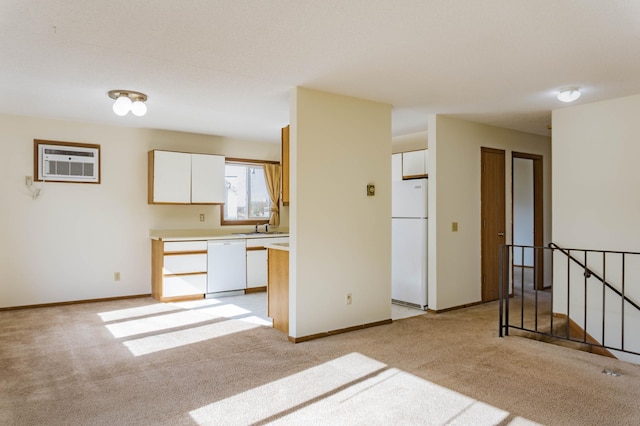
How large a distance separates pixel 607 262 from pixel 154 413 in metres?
4.56

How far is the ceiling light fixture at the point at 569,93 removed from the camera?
4.05 m

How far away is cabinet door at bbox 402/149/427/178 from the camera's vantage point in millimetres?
5434

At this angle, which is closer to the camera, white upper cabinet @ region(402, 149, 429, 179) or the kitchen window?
white upper cabinet @ region(402, 149, 429, 179)

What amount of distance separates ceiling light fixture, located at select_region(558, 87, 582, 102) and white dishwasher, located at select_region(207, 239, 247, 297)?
4464mm

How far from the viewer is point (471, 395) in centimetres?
280

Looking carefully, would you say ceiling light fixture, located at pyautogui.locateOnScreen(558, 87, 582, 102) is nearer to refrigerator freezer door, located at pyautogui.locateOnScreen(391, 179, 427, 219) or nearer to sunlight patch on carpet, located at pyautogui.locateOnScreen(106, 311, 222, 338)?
refrigerator freezer door, located at pyautogui.locateOnScreen(391, 179, 427, 219)

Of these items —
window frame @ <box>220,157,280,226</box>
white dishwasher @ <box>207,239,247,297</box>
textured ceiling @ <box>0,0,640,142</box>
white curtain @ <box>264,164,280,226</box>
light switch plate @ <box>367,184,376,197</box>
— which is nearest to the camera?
textured ceiling @ <box>0,0,640,142</box>

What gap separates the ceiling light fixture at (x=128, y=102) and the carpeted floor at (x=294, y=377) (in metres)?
2.19

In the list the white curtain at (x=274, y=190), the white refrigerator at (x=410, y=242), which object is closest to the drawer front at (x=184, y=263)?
the white curtain at (x=274, y=190)

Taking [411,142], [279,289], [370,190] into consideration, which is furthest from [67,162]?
[411,142]

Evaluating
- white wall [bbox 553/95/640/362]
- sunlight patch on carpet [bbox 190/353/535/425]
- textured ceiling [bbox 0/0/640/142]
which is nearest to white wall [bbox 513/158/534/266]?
white wall [bbox 553/95/640/362]

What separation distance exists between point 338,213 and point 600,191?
9.48 ft

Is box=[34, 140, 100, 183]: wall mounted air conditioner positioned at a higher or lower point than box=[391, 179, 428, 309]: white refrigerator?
higher

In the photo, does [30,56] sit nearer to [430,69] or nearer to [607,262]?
[430,69]
